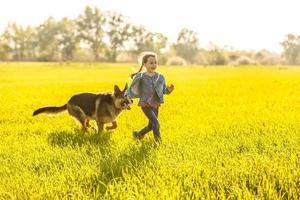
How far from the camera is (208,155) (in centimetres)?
514

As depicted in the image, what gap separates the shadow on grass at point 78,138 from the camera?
21.2ft

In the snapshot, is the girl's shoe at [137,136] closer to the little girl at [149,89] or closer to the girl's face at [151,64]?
the little girl at [149,89]

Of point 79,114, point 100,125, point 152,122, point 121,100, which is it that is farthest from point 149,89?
point 79,114

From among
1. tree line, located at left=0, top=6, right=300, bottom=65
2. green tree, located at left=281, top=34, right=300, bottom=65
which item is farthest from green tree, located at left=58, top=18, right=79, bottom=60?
green tree, located at left=281, top=34, right=300, bottom=65

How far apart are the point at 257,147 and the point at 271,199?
2124mm

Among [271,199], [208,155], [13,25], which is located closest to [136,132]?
[208,155]

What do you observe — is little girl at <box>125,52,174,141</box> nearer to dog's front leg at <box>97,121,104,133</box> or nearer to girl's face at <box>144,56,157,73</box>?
girl's face at <box>144,56,157,73</box>

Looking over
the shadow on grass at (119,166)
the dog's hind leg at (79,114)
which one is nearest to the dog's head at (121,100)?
the dog's hind leg at (79,114)

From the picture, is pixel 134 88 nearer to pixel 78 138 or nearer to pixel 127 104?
pixel 127 104

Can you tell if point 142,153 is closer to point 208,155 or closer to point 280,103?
point 208,155

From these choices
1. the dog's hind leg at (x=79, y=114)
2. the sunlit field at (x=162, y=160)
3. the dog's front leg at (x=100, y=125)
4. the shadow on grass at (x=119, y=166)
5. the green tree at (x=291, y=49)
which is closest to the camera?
the sunlit field at (x=162, y=160)

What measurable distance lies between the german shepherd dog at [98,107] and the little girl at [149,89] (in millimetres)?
314

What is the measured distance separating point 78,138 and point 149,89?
149cm

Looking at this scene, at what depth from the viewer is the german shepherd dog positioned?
7000 millimetres
